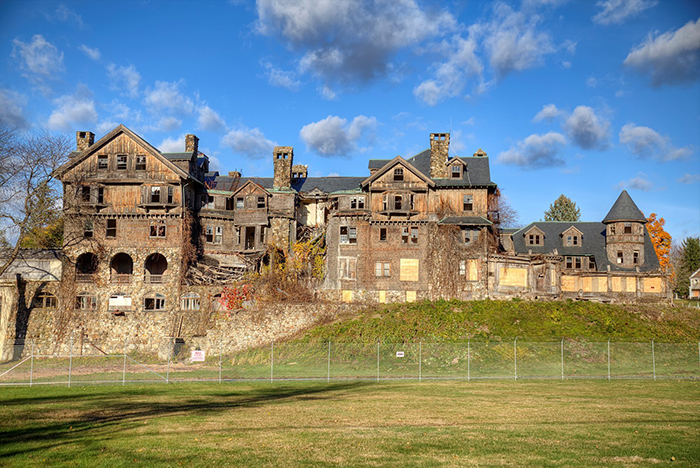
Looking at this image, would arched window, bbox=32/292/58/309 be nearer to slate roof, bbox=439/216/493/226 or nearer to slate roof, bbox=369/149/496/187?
slate roof, bbox=369/149/496/187

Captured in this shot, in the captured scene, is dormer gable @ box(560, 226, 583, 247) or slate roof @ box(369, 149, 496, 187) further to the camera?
dormer gable @ box(560, 226, 583, 247)

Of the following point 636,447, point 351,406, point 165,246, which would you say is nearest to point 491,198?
point 165,246

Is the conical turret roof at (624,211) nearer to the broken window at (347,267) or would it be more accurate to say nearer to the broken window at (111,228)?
the broken window at (347,267)

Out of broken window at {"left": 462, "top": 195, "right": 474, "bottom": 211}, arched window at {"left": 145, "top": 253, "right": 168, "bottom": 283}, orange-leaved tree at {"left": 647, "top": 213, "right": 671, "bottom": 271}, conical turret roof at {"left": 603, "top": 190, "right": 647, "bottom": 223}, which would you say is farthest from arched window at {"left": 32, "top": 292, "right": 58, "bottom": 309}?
orange-leaved tree at {"left": 647, "top": 213, "right": 671, "bottom": 271}

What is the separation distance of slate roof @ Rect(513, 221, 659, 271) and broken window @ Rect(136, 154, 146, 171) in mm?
36482

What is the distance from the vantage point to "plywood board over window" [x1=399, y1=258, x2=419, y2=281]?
5066 cm

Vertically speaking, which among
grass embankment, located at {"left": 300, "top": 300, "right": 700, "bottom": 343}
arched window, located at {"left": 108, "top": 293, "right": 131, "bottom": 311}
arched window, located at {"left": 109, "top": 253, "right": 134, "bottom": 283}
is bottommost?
grass embankment, located at {"left": 300, "top": 300, "right": 700, "bottom": 343}

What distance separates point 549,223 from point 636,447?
47074 millimetres

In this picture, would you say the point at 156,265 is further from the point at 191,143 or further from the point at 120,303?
the point at 191,143

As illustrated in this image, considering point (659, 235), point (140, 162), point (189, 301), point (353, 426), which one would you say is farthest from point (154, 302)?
point (659, 235)

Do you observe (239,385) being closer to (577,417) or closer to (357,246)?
(577,417)

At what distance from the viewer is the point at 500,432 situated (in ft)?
55.5

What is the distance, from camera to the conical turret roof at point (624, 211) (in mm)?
54875

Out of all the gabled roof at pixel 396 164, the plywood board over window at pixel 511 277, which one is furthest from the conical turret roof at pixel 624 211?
the gabled roof at pixel 396 164
